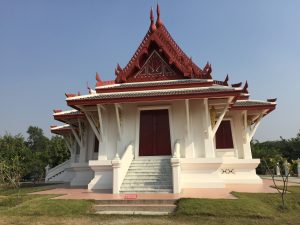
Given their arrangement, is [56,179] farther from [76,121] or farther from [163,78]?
[163,78]

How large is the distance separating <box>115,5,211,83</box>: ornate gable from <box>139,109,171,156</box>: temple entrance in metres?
1.90

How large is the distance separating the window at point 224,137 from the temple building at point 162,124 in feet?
0.14

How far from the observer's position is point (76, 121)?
42.5ft

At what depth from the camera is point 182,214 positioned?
5625 mm

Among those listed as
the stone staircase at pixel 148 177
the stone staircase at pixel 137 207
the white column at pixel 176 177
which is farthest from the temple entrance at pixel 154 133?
the stone staircase at pixel 137 207

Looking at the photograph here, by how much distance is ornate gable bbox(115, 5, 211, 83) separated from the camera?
1127 centimetres

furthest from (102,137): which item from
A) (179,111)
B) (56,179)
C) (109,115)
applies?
(56,179)

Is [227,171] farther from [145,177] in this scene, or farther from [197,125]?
[145,177]

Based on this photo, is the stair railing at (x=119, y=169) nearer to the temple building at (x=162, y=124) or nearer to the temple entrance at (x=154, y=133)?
the temple building at (x=162, y=124)

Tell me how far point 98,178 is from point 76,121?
14.1ft

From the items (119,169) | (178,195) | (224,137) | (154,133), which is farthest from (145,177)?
(224,137)

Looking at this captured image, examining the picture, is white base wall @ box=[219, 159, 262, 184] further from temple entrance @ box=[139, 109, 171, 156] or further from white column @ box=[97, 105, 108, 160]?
white column @ box=[97, 105, 108, 160]

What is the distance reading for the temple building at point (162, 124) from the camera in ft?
29.3

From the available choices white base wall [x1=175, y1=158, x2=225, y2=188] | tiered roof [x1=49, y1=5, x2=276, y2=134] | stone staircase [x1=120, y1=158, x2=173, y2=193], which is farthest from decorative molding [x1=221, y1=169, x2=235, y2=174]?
stone staircase [x1=120, y1=158, x2=173, y2=193]
